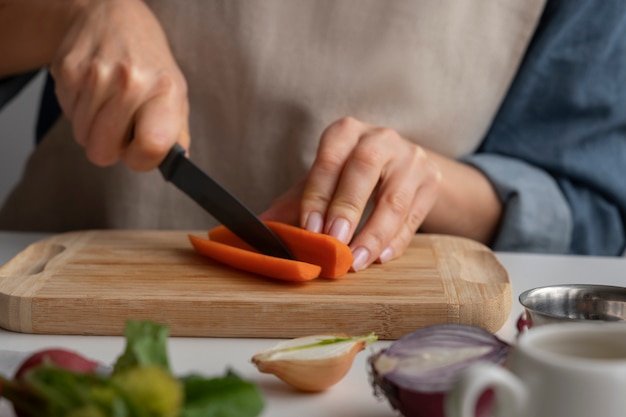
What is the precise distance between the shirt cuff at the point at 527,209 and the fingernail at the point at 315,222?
44 centimetres

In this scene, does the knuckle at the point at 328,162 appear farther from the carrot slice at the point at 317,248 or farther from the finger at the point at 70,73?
the finger at the point at 70,73

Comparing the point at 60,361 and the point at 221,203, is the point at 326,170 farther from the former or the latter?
the point at 60,361

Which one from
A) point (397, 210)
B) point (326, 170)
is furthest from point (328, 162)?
point (397, 210)

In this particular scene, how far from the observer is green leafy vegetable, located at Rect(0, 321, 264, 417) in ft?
1.60

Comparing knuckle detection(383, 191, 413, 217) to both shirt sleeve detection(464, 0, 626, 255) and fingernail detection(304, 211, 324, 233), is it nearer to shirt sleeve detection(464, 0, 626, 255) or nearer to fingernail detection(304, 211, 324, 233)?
fingernail detection(304, 211, 324, 233)

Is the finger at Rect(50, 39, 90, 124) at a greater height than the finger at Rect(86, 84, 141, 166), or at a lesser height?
greater

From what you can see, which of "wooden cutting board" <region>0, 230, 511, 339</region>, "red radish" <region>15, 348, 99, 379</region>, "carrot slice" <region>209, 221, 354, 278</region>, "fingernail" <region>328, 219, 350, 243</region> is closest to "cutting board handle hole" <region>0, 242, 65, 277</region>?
"wooden cutting board" <region>0, 230, 511, 339</region>

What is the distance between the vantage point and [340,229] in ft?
3.71

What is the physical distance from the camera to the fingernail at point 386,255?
1.16 m

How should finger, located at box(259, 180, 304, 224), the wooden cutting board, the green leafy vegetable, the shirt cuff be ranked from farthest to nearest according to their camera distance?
the shirt cuff → finger, located at box(259, 180, 304, 224) → the wooden cutting board → the green leafy vegetable

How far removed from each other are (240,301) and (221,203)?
26cm

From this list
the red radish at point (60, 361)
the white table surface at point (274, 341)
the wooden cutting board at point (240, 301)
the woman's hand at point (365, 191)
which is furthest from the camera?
the woman's hand at point (365, 191)

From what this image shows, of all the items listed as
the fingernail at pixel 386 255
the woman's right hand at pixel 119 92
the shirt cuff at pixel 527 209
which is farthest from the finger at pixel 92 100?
the shirt cuff at pixel 527 209

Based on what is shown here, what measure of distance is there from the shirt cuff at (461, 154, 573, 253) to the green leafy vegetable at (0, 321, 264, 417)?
38.4 inches
